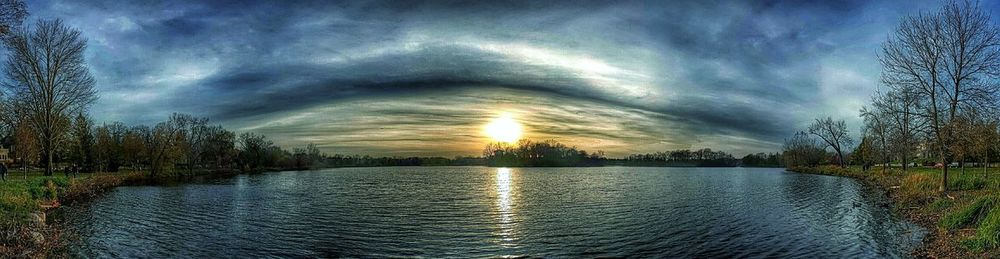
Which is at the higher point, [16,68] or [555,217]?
[16,68]

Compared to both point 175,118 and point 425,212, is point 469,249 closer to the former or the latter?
point 425,212

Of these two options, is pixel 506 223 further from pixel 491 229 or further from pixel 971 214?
pixel 971 214

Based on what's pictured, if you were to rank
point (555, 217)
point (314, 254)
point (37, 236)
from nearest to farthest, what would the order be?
1. point (37, 236)
2. point (314, 254)
3. point (555, 217)

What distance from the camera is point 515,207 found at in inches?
1294

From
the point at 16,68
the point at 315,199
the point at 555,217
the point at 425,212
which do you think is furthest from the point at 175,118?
the point at 555,217

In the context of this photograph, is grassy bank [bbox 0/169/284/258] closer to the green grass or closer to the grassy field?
the grassy field

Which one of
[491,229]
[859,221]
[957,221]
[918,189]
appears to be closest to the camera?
[957,221]

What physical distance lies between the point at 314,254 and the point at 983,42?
3536 centimetres

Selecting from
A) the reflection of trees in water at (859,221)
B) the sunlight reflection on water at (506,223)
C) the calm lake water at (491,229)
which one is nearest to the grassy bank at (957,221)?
→ the reflection of trees in water at (859,221)

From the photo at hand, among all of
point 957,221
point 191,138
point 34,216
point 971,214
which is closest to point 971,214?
point 971,214

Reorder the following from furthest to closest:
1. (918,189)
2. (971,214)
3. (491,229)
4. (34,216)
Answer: (918,189)
(491,229)
(34,216)
(971,214)

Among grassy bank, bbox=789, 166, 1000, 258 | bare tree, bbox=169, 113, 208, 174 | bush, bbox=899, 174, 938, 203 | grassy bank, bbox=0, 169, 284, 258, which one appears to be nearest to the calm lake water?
grassy bank, bbox=789, 166, 1000, 258

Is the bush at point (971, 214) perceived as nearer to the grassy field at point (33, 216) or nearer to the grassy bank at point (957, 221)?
the grassy bank at point (957, 221)

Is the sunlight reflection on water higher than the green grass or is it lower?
lower
